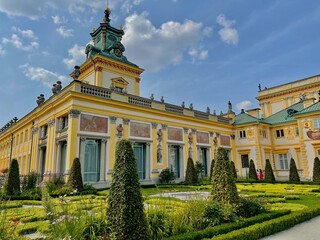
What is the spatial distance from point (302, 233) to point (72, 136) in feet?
52.7

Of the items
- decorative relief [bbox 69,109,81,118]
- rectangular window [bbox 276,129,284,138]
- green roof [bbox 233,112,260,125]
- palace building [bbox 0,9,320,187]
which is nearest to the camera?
decorative relief [bbox 69,109,81,118]

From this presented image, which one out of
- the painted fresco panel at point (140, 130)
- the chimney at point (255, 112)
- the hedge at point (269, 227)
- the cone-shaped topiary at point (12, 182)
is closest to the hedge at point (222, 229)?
the hedge at point (269, 227)

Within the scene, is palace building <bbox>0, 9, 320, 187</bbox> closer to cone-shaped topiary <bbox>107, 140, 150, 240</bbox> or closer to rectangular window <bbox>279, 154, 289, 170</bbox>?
rectangular window <bbox>279, 154, 289, 170</bbox>

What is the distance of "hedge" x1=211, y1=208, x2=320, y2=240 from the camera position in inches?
213

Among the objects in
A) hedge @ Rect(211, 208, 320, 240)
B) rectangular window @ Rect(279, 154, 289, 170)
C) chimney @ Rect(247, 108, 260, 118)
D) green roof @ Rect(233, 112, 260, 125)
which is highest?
chimney @ Rect(247, 108, 260, 118)

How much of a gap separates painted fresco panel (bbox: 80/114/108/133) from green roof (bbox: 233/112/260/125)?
20.8 meters

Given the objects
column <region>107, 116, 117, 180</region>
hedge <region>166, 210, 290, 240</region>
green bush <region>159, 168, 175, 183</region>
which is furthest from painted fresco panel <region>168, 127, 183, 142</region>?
hedge <region>166, 210, 290, 240</region>

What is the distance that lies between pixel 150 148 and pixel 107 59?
38.4 feet

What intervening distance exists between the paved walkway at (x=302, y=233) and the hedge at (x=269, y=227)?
128mm

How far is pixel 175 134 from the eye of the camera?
85.9 ft

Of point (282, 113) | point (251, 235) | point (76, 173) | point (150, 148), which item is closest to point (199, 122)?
point (150, 148)

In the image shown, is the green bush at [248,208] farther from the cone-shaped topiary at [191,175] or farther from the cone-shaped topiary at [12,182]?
the cone-shaped topiary at [191,175]

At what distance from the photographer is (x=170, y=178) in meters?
23.0

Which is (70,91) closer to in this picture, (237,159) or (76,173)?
(76,173)
